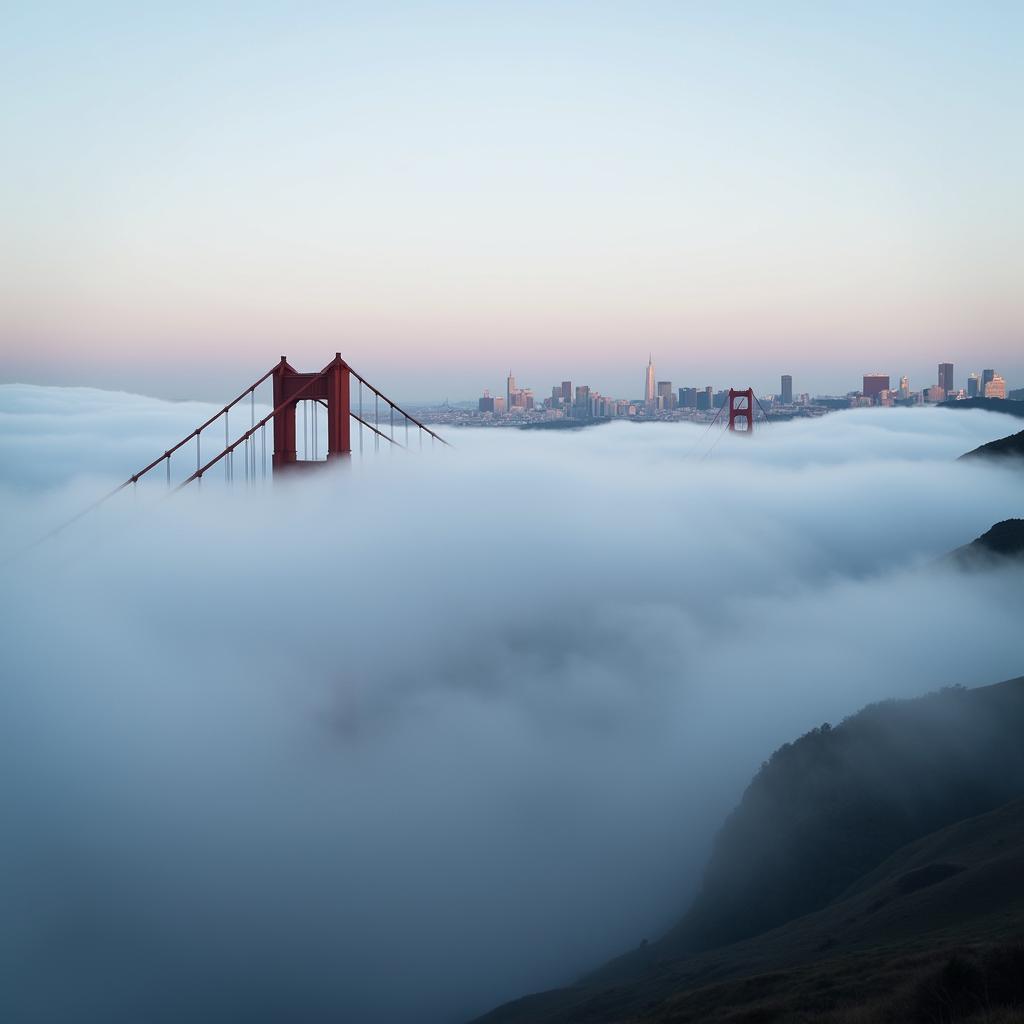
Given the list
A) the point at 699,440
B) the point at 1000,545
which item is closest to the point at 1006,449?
the point at 1000,545

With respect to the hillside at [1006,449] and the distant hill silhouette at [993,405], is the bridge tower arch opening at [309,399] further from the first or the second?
the distant hill silhouette at [993,405]

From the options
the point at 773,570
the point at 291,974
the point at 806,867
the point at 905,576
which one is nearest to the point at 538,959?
the point at 291,974

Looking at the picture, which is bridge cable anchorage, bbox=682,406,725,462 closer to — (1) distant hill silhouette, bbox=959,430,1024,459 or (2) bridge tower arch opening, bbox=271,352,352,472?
(1) distant hill silhouette, bbox=959,430,1024,459

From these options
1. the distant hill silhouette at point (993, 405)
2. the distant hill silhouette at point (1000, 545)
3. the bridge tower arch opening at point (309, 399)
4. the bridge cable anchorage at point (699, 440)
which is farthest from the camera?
the distant hill silhouette at point (993, 405)

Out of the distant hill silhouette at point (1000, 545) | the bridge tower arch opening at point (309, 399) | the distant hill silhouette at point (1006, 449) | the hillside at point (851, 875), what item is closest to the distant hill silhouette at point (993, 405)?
the distant hill silhouette at point (1006, 449)

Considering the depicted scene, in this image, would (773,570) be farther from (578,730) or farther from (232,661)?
(232,661)
